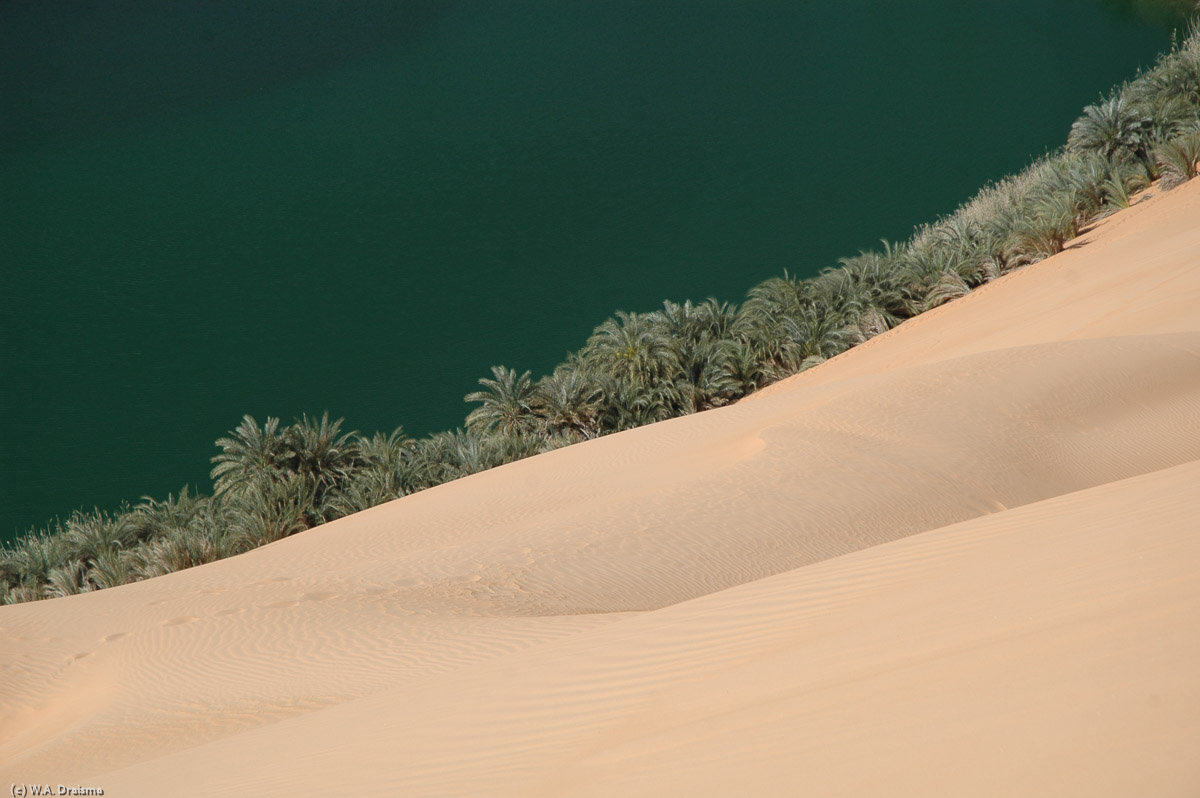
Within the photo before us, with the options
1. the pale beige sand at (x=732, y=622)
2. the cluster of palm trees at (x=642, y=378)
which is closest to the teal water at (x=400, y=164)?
the cluster of palm trees at (x=642, y=378)

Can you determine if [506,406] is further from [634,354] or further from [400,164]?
[400,164]

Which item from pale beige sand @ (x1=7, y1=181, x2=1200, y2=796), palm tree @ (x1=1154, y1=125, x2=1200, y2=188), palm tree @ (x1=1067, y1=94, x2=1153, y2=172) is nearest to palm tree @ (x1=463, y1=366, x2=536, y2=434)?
pale beige sand @ (x1=7, y1=181, x2=1200, y2=796)

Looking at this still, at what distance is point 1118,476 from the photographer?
242 inches

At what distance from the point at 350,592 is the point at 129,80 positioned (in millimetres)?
25723

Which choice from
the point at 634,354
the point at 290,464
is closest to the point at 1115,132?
the point at 634,354

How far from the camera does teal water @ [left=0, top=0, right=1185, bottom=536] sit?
1752 cm

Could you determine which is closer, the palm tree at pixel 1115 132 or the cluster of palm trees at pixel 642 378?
the cluster of palm trees at pixel 642 378

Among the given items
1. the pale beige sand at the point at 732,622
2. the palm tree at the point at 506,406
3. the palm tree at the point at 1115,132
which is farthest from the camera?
the palm tree at the point at 1115,132

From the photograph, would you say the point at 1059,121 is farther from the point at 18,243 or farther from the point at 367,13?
the point at 18,243

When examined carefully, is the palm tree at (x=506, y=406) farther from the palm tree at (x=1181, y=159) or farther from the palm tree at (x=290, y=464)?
the palm tree at (x=1181, y=159)

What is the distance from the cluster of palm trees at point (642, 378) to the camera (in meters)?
11.0

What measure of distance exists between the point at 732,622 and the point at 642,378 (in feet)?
31.2

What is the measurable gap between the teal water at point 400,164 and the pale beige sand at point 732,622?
10516 mm

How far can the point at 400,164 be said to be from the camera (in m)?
23.7
